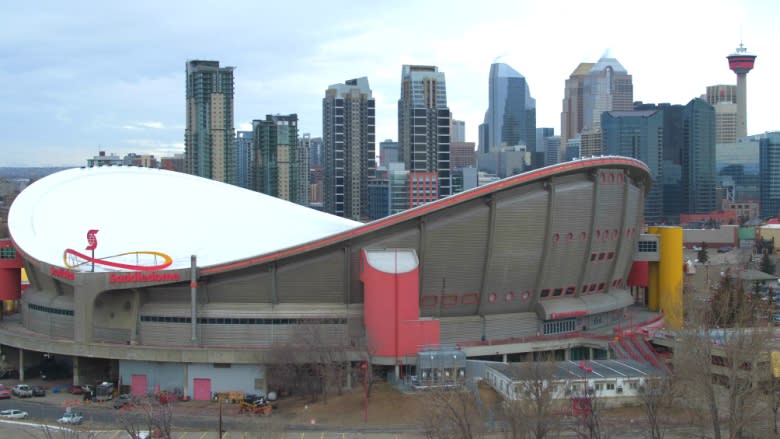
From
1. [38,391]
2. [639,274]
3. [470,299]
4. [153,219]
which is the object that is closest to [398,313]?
[470,299]

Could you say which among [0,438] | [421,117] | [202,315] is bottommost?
[0,438]

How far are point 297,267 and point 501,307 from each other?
12.9 metres

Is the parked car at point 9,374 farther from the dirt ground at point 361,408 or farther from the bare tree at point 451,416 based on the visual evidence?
the bare tree at point 451,416

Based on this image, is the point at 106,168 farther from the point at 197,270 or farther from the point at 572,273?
the point at 572,273

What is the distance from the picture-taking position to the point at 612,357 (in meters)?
59.3

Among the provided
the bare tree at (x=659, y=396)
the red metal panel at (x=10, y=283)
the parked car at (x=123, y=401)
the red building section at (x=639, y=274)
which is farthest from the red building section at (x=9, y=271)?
the red building section at (x=639, y=274)

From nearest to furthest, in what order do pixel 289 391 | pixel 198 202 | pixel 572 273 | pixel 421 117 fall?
pixel 289 391 < pixel 572 273 < pixel 198 202 < pixel 421 117

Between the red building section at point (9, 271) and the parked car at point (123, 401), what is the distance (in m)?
16.6

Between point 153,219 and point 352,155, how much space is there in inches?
4779

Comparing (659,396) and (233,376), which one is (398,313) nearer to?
(233,376)

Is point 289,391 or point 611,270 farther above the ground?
point 611,270

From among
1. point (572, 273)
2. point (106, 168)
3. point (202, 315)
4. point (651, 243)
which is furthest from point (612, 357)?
point (106, 168)

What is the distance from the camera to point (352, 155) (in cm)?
18512

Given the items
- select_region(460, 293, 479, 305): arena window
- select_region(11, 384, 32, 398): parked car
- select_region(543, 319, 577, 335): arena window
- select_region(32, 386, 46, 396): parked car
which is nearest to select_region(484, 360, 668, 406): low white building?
select_region(460, 293, 479, 305): arena window
